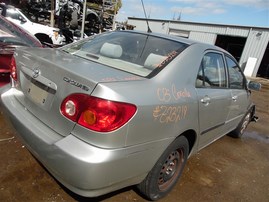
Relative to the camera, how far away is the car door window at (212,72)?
2.69 metres

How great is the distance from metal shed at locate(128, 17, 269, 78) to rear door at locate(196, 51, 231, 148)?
18.8 metres

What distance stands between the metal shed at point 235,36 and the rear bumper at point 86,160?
67.5ft

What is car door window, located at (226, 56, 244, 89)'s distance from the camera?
3.53 meters

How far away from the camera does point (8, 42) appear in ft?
12.7

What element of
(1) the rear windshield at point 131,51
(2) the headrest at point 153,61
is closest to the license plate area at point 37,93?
(1) the rear windshield at point 131,51

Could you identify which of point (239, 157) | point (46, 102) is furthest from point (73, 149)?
point (239, 157)

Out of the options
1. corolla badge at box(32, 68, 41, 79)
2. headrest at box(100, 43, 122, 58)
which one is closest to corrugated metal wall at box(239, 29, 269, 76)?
headrest at box(100, 43, 122, 58)

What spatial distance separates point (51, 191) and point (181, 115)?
1.42 m

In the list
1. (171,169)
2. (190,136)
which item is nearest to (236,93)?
(190,136)

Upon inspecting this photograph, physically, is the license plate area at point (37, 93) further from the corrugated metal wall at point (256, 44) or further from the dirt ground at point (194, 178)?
the corrugated metal wall at point (256, 44)

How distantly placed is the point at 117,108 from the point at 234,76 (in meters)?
2.55

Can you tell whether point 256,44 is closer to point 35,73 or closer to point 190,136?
point 190,136

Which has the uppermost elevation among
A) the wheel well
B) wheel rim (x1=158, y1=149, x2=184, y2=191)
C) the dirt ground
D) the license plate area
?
the license plate area

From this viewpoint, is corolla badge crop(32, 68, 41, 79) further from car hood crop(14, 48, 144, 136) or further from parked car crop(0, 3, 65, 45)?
parked car crop(0, 3, 65, 45)
